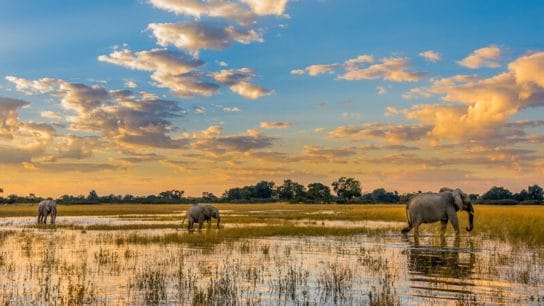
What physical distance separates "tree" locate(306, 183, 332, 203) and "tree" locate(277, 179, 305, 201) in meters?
9.21

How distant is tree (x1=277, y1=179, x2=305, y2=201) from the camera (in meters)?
192

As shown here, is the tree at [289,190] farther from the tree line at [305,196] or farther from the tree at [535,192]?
the tree at [535,192]

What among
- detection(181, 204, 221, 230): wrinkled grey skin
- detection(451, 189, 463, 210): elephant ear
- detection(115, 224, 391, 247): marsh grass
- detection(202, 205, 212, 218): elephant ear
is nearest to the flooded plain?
detection(115, 224, 391, 247): marsh grass

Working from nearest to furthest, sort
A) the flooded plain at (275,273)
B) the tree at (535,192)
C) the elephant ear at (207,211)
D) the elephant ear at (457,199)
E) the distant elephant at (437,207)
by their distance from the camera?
the flooded plain at (275,273)
the distant elephant at (437,207)
the elephant ear at (457,199)
the elephant ear at (207,211)
the tree at (535,192)

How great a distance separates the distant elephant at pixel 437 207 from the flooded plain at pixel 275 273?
3.17 meters

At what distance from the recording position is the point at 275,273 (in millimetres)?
14344

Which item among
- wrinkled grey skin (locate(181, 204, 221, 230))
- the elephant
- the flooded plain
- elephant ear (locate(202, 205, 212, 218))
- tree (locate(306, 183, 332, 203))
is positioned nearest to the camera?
the flooded plain

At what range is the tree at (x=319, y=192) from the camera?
176125 mm

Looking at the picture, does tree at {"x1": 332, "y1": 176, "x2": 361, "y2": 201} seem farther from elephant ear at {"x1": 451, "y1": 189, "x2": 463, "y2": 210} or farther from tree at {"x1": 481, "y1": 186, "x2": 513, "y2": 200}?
elephant ear at {"x1": 451, "y1": 189, "x2": 463, "y2": 210}

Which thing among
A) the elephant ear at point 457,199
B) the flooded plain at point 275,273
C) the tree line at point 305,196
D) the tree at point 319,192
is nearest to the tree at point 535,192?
the tree line at point 305,196

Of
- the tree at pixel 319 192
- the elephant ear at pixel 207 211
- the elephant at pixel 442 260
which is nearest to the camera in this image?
the elephant at pixel 442 260

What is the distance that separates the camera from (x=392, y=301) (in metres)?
10.3

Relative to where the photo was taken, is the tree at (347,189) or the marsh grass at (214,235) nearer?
the marsh grass at (214,235)

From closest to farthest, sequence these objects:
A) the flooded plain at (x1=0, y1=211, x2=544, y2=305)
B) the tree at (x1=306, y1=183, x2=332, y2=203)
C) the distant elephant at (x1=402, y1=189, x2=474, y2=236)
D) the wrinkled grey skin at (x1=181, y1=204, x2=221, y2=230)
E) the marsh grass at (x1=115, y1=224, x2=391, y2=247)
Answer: the flooded plain at (x1=0, y1=211, x2=544, y2=305)
the marsh grass at (x1=115, y1=224, x2=391, y2=247)
the distant elephant at (x1=402, y1=189, x2=474, y2=236)
the wrinkled grey skin at (x1=181, y1=204, x2=221, y2=230)
the tree at (x1=306, y1=183, x2=332, y2=203)
